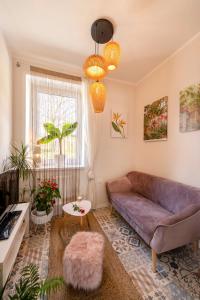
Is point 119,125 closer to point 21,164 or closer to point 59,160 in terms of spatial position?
point 59,160

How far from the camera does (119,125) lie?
2.94 metres

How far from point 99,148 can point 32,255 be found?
1945 millimetres

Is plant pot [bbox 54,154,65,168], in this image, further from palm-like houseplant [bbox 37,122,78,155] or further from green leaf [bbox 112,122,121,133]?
green leaf [bbox 112,122,121,133]

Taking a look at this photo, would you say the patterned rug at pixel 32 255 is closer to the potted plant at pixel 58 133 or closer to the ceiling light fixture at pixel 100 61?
the potted plant at pixel 58 133

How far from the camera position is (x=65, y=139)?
95.4 inches

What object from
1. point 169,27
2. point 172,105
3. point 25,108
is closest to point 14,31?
point 25,108

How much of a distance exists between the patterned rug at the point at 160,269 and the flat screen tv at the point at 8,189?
1421 mm

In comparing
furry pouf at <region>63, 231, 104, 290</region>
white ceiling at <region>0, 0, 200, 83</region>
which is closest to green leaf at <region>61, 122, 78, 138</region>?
white ceiling at <region>0, 0, 200, 83</region>

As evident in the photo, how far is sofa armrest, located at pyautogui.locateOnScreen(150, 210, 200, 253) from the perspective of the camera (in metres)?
1.30

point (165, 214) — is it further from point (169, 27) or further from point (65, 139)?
point (169, 27)

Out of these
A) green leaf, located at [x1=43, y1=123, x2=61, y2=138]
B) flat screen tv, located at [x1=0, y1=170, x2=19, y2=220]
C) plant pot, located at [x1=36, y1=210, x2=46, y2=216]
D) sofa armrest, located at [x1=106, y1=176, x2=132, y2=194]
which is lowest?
plant pot, located at [x1=36, y1=210, x2=46, y2=216]

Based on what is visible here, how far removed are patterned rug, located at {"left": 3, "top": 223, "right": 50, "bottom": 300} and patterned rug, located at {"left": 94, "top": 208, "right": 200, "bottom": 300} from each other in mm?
855

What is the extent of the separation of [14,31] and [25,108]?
1.02 m

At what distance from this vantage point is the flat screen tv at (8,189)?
1.42m
